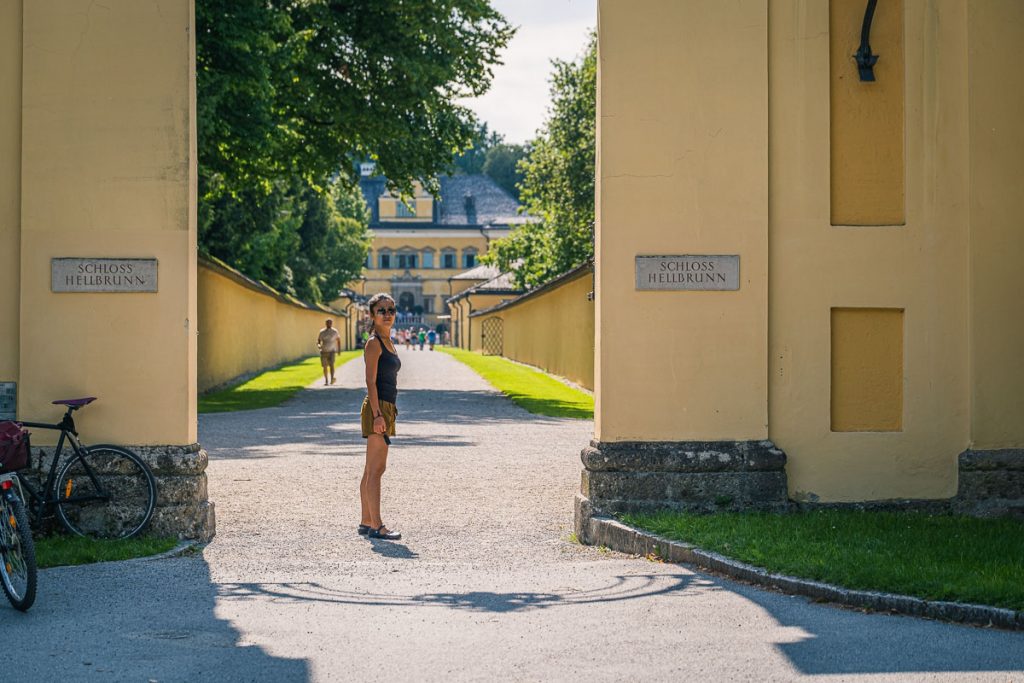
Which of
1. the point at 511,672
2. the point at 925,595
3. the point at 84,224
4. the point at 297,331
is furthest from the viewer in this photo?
the point at 297,331

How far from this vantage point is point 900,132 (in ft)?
31.7

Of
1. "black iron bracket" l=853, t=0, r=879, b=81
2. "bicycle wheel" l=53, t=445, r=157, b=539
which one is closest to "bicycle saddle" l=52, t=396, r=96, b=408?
"bicycle wheel" l=53, t=445, r=157, b=539

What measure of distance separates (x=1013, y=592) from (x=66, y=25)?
6853 mm

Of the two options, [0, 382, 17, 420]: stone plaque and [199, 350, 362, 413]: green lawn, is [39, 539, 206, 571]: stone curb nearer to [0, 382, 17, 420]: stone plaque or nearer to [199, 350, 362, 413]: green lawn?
[0, 382, 17, 420]: stone plaque

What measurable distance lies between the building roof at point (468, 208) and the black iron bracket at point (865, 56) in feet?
361

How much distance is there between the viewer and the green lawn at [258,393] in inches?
942

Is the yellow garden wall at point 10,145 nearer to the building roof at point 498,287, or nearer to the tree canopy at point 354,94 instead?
the tree canopy at point 354,94

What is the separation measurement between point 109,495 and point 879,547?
4.96 m

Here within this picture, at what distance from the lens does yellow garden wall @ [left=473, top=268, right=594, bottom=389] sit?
1216 inches

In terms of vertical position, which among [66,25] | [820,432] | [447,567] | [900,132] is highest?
[66,25]

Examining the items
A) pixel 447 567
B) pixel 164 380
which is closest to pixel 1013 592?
pixel 447 567

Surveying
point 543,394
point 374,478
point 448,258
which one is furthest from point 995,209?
point 448,258

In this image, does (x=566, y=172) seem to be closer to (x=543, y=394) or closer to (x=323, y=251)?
(x=323, y=251)

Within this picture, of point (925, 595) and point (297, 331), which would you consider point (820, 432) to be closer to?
point (925, 595)
